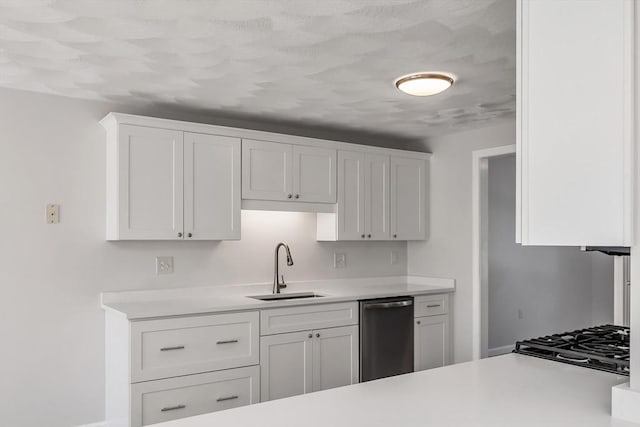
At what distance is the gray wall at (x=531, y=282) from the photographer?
586cm

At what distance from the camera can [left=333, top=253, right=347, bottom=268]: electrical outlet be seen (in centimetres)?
464

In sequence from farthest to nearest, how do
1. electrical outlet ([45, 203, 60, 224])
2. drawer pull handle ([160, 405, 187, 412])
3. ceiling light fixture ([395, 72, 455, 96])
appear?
electrical outlet ([45, 203, 60, 224])
drawer pull handle ([160, 405, 187, 412])
ceiling light fixture ([395, 72, 455, 96])

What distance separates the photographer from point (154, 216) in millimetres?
3432

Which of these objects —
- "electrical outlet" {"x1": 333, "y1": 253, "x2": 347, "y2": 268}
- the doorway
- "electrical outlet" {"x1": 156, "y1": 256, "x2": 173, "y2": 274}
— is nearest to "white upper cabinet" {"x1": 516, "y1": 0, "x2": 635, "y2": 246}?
"electrical outlet" {"x1": 156, "y1": 256, "x2": 173, "y2": 274}

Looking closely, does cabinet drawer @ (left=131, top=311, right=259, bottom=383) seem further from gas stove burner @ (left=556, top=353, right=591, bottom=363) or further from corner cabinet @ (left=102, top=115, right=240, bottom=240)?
gas stove burner @ (left=556, top=353, right=591, bottom=363)

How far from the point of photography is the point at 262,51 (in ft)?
8.39

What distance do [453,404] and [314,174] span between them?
9.24ft

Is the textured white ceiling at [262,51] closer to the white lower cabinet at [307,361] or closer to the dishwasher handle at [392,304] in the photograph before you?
the dishwasher handle at [392,304]

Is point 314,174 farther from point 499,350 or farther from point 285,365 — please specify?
point 499,350

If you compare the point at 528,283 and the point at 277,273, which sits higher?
the point at 277,273

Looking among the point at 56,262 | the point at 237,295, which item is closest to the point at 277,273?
the point at 237,295

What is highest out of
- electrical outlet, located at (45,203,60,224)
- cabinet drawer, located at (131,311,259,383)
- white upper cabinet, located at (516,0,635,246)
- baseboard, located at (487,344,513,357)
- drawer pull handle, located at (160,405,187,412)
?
white upper cabinet, located at (516,0,635,246)

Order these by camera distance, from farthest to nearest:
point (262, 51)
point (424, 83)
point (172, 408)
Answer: point (172, 408), point (424, 83), point (262, 51)

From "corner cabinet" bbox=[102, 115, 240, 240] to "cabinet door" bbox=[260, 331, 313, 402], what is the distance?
0.81 meters
